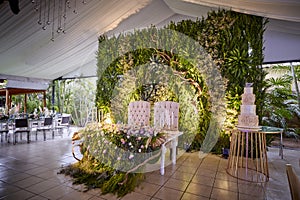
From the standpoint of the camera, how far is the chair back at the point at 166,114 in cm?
464

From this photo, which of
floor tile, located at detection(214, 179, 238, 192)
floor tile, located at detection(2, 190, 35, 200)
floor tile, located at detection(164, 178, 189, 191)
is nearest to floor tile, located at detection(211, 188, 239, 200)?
floor tile, located at detection(214, 179, 238, 192)

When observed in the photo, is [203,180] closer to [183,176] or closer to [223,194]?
[183,176]

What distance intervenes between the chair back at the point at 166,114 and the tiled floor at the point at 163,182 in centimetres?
88

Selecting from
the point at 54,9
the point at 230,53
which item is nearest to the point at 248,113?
the point at 230,53

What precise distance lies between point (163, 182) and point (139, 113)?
256cm

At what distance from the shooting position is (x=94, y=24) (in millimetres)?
5465

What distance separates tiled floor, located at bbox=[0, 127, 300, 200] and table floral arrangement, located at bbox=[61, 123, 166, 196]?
170mm

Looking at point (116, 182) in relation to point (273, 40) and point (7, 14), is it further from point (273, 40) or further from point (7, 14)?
point (273, 40)

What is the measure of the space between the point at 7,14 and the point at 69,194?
12.4 ft

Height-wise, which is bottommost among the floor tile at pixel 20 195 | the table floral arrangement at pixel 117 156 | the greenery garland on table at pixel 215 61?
the floor tile at pixel 20 195

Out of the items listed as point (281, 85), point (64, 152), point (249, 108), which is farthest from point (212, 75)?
point (64, 152)

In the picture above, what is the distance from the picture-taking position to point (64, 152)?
4.79 metres

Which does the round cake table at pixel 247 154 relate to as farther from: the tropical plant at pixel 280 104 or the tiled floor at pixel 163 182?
the tropical plant at pixel 280 104

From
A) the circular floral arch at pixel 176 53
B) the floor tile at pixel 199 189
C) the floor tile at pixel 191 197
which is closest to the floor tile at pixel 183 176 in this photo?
the floor tile at pixel 199 189
